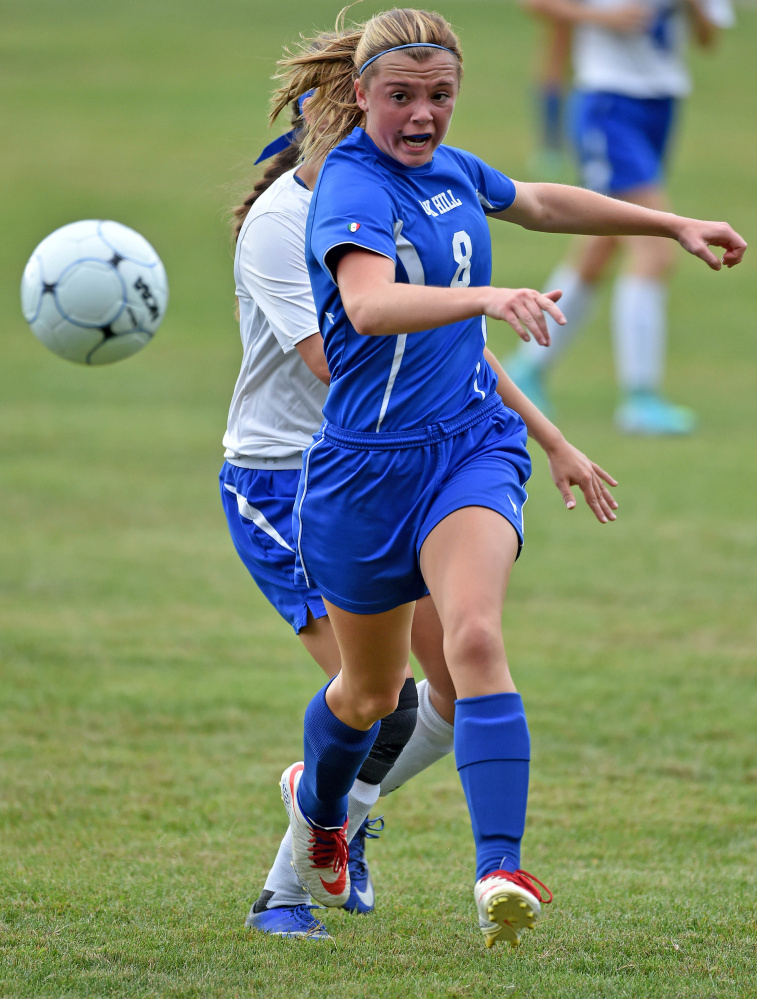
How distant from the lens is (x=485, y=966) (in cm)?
302

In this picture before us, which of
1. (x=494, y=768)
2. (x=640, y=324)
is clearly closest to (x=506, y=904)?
(x=494, y=768)

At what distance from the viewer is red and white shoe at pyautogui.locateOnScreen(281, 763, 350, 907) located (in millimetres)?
3303

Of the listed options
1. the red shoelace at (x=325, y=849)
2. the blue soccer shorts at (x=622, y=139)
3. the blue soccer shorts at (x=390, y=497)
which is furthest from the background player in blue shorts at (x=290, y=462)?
the blue soccer shorts at (x=622, y=139)

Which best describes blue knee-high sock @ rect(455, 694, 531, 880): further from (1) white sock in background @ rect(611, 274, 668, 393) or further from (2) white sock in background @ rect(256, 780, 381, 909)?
(1) white sock in background @ rect(611, 274, 668, 393)

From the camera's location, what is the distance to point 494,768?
2742 millimetres

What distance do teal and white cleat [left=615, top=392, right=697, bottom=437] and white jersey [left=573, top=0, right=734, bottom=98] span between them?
6.39 ft

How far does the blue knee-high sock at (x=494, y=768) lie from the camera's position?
8.90 ft

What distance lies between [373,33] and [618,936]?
6.57ft

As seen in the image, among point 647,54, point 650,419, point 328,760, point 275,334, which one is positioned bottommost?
point 650,419

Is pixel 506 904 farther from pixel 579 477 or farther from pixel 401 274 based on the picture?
pixel 401 274

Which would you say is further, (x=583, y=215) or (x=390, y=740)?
(x=390, y=740)

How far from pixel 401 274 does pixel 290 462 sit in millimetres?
778

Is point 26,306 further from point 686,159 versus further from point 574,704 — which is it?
point 686,159

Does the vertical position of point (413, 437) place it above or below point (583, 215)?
below
